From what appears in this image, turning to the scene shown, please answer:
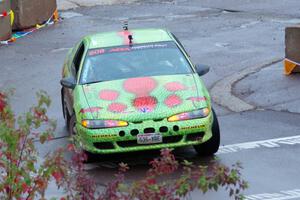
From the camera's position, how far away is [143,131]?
32.5 feet

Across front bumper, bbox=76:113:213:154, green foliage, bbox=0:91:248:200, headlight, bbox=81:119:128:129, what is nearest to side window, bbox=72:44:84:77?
headlight, bbox=81:119:128:129

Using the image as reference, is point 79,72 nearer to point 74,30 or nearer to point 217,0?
point 74,30

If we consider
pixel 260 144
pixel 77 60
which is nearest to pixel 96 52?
pixel 77 60

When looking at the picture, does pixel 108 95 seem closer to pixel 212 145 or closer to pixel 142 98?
pixel 142 98

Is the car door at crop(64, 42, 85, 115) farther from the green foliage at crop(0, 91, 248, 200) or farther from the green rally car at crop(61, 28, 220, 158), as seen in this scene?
the green foliage at crop(0, 91, 248, 200)

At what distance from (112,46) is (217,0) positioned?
15305 mm

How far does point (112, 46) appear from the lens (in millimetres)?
11648

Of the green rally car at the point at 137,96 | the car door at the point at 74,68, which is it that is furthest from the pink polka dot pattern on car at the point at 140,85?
the car door at the point at 74,68

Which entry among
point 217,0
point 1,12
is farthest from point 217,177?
point 217,0

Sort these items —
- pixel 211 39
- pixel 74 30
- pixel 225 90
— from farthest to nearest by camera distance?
1. pixel 74 30
2. pixel 211 39
3. pixel 225 90

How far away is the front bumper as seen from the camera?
9.91 m

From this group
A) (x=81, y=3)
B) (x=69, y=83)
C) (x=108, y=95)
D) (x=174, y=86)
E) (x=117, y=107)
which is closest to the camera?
(x=117, y=107)

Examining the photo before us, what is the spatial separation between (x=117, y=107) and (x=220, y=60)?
290 inches

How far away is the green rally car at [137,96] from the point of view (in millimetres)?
9961
